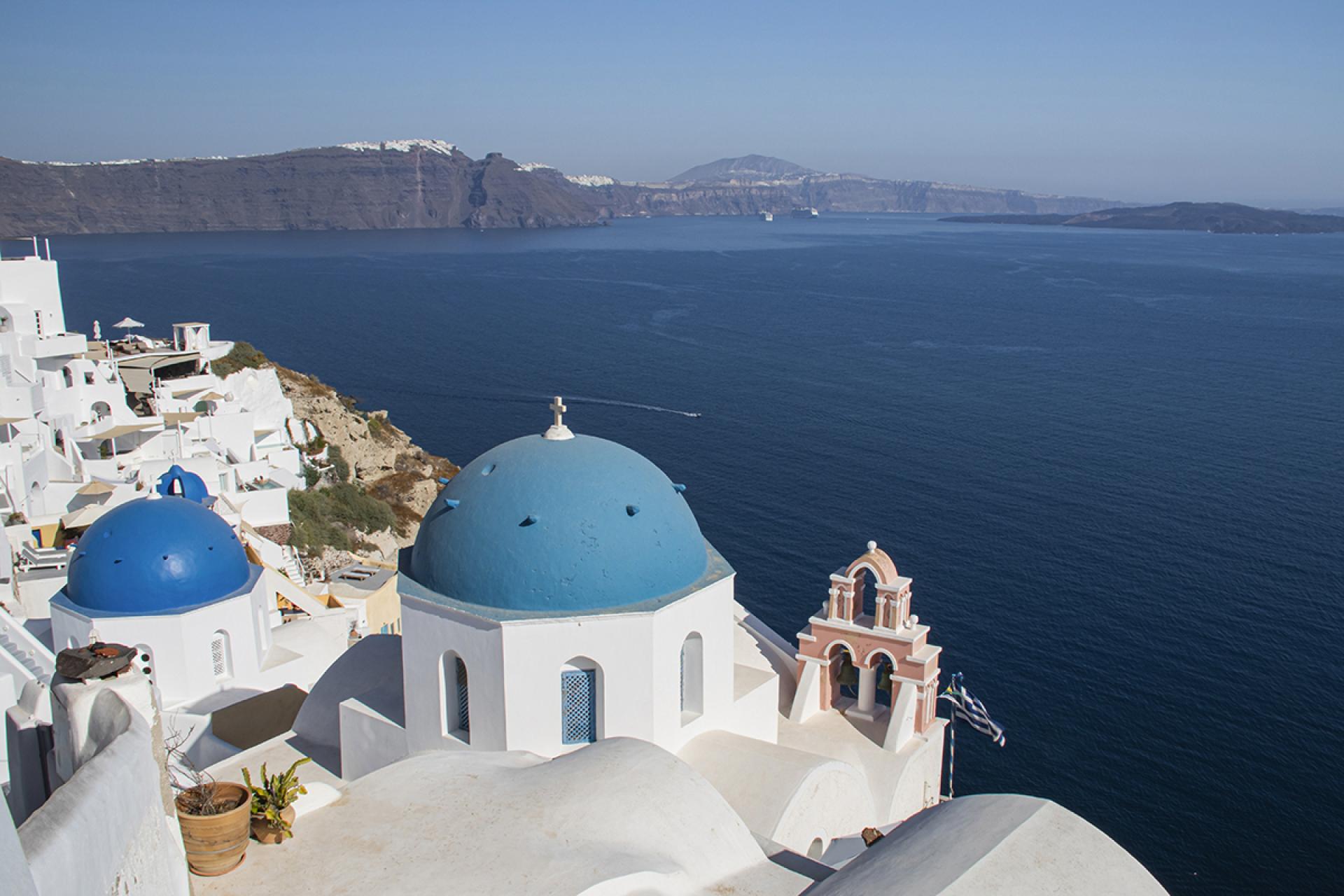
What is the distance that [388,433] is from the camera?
40.8 m

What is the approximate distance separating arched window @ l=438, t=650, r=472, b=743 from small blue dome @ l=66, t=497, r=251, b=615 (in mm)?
5539

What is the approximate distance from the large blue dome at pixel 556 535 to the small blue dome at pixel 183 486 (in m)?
7.23

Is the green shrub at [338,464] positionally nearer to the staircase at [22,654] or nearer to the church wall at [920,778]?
the staircase at [22,654]

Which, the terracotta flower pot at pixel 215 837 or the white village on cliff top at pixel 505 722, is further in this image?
the terracotta flower pot at pixel 215 837

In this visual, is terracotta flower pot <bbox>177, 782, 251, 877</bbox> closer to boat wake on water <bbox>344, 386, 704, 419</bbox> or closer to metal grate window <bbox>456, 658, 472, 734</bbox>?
metal grate window <bbox>456, 658, 472, 734</bbox>

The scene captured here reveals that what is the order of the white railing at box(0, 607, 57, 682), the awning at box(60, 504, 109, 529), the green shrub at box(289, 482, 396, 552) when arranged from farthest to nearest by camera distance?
the green shrub at box(289, 482, 396, 552)
the awning at box(60, 504, 109, 529)
the white railing at box(0, 607, 57, 682)

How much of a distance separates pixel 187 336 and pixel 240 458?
11646mm

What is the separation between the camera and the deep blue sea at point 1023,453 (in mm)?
23703

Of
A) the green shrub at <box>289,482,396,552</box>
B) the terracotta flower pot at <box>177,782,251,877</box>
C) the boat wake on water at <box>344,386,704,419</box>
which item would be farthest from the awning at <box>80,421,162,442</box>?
the boat wake on water at <box>344,386,704,419</box>

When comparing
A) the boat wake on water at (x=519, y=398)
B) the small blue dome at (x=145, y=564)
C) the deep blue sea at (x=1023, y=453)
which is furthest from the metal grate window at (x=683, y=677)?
the boat wake on water at (x=519, y=398)

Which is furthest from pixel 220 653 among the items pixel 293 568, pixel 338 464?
pixel 338 464

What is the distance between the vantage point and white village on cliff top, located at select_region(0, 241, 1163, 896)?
6734mm

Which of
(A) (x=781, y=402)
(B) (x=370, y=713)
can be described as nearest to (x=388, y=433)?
(A) (x=781, y=402)

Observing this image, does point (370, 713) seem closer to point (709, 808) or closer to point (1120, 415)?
point (709, 808)
